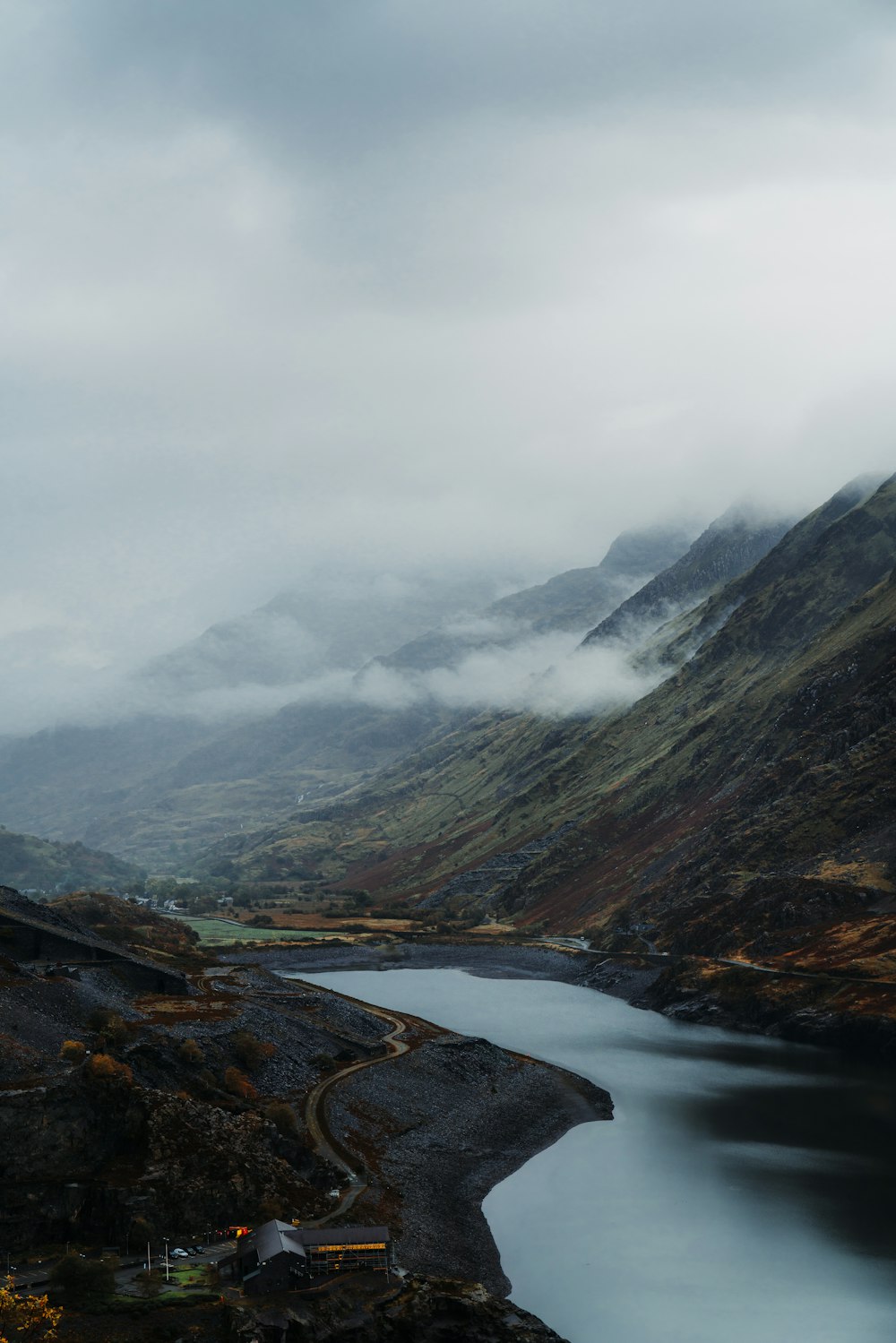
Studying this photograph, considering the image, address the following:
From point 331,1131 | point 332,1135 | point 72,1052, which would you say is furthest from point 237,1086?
point 72,1052

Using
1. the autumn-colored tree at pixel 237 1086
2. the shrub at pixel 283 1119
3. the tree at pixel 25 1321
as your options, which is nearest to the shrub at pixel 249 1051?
the autumn-colored tree at pixel 237 1086

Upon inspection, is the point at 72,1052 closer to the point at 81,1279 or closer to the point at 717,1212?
the point at 81,1279

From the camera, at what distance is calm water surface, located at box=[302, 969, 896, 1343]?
292 ft

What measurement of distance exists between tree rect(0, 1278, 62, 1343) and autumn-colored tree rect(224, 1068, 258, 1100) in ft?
167

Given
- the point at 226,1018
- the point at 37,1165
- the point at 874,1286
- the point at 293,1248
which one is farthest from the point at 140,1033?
the point at 874,1286

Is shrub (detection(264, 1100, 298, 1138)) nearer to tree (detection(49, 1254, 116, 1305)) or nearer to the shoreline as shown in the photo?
the shoreline

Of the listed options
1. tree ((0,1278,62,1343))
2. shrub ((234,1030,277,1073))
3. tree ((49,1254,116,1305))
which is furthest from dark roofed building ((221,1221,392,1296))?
shrub ((234,1030,277,1073))

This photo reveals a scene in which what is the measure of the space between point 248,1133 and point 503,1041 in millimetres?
92373

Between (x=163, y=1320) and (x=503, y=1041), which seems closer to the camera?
(x=163, y=1320)

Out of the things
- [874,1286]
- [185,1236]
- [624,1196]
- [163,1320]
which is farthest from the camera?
[624,1196]

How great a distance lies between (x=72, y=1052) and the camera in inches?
4043

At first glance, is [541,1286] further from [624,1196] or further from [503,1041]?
[503,1041]

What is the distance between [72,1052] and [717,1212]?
206 ft

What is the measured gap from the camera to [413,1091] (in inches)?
5620
